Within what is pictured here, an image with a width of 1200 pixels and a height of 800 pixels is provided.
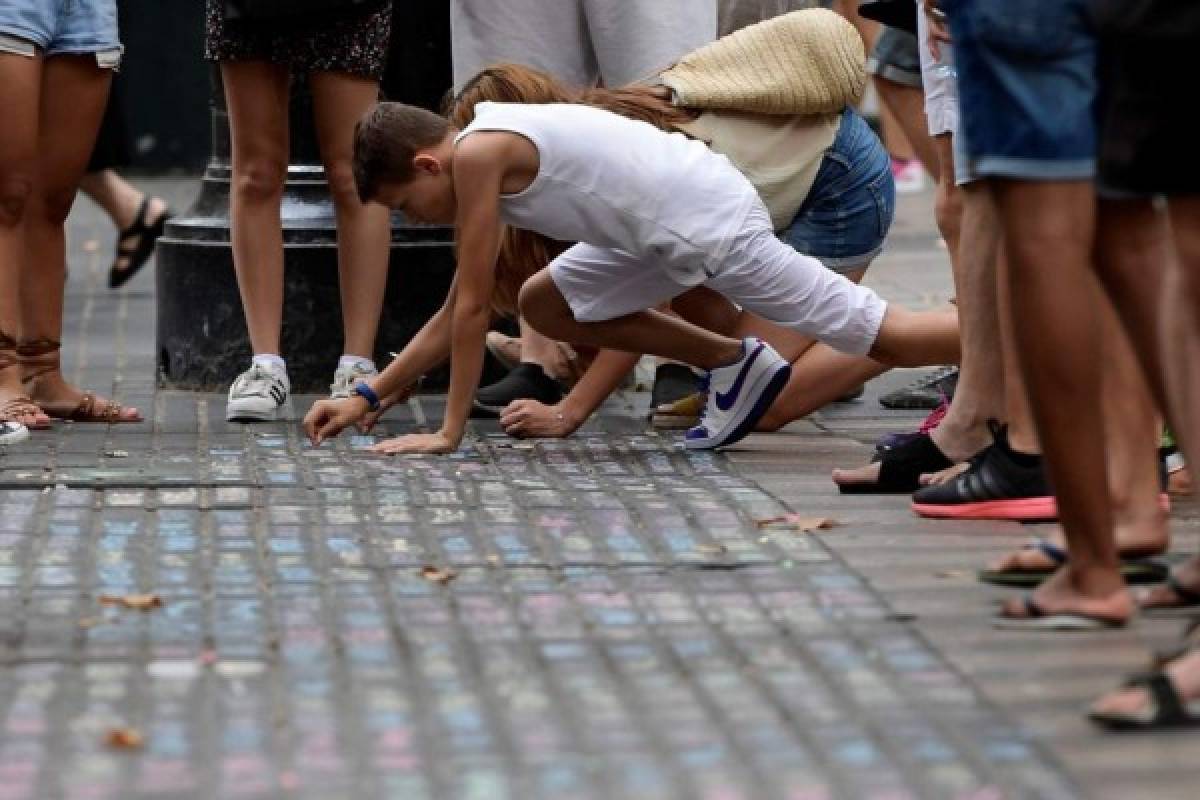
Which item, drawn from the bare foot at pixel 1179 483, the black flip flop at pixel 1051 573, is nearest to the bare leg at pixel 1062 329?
the black flip flop at pixel 1051 573

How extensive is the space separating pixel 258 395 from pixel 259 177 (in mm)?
583

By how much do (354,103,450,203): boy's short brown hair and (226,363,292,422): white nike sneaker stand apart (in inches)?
36.9

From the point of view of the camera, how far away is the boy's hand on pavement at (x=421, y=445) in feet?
19.9

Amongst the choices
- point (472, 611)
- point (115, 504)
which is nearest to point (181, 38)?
point (115, 504)

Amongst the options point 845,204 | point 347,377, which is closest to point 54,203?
point 347,377

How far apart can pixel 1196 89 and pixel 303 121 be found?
419cm

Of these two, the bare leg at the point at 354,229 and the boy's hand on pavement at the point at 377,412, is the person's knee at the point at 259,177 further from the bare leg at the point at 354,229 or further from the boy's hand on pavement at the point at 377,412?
the boy's hand on pavement at the point at 377,412

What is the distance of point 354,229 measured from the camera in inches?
271

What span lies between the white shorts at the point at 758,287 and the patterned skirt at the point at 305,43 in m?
0.85

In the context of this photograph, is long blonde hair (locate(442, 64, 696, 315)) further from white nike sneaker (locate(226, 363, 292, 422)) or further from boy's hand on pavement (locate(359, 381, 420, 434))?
white nike sneaker (locate(226, 363, 292, 422))

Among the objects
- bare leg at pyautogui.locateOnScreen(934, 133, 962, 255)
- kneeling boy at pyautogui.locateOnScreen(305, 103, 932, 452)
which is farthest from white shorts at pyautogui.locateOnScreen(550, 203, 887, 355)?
bare leg at pyautogui.locateOnScreen(934, 133, 962, 255)

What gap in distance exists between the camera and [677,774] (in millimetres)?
3447

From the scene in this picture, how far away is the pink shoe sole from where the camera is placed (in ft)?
17.0

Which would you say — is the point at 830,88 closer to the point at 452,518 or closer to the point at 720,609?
the point at 452,518
